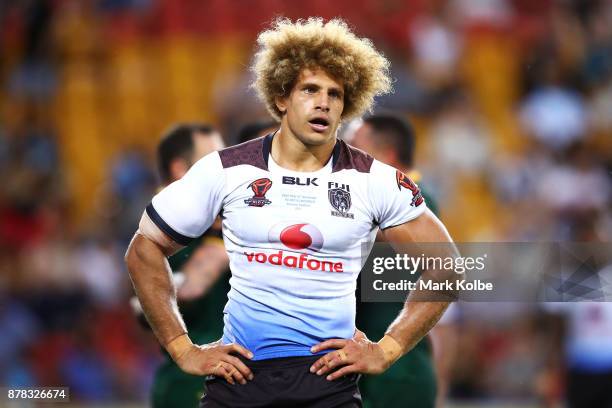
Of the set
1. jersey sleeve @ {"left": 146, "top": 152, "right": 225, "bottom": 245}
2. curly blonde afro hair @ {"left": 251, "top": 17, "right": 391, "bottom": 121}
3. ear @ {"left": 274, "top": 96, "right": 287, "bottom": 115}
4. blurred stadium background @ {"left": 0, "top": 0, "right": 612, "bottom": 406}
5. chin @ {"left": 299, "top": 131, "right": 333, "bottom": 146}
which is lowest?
jersey sleeve @ {"left": 146, "top": 152, "right": 225, "bottom": 245}

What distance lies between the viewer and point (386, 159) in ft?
22.4

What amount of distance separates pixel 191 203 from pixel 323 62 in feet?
2.56

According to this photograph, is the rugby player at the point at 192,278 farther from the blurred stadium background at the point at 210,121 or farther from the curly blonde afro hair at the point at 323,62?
the blurred stadium background at the point at 210,121

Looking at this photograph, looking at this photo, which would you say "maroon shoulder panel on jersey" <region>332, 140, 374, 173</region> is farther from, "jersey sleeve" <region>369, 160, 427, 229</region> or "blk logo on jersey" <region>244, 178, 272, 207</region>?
"blk logo on jersey" <region>244, 178, 272, 207</region>

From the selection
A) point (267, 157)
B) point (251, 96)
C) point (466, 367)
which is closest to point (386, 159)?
point (267, 157)

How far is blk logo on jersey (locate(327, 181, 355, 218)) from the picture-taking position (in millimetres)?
4688

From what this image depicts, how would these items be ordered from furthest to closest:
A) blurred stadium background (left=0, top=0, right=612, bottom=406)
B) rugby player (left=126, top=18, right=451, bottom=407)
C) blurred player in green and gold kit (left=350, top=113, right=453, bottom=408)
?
blurred stadium background (left=0, top=0, right=612, bottom=406)
blurred player in green and gold kit (left=350, top=113, right=453, bottom=408)
rugby player (left=126, top=18, right=451, bottom=407)

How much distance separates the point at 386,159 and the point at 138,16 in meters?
8.75

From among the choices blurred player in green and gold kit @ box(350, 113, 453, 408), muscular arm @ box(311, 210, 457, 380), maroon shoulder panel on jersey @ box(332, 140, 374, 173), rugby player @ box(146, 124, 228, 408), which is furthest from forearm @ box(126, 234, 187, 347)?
blurred player in green and gold kit @ box(350, 113, 453, 408)

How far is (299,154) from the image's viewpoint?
481 cm

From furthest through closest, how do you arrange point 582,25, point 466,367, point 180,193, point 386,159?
point 582,25, point 466,367, point 386,159, point 180,193

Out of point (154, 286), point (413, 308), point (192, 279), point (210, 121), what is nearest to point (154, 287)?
point (154, 286)

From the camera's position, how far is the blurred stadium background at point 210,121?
468 inches

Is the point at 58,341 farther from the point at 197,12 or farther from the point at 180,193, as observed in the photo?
the point at 180,193
